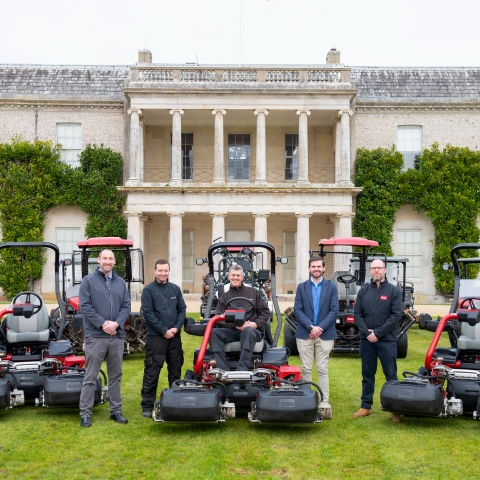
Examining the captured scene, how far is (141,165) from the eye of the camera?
26.4 m

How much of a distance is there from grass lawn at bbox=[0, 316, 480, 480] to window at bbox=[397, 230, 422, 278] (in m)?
20.8

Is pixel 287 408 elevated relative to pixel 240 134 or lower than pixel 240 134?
lower

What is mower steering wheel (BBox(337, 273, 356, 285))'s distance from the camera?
459 inches

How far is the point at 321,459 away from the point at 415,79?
26.1 m

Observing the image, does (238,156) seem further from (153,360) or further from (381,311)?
(153,360)

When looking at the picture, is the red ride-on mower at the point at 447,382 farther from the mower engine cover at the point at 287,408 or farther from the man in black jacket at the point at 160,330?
the man in black jacket at the point at 160,330

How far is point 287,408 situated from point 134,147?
2060 centimetres

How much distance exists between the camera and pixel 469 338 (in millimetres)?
7027

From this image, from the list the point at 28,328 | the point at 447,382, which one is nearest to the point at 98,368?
the point at 28,328

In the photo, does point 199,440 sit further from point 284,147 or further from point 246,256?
point 284,147

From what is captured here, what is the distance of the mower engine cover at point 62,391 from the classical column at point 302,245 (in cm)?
1867

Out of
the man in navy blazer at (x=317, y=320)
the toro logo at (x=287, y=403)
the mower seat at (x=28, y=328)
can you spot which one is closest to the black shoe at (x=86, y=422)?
the mower seat at (x=28, y=328)

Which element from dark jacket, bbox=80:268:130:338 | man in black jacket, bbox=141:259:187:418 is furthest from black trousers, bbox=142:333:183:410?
dark jacket, bbox=80:268:130:338

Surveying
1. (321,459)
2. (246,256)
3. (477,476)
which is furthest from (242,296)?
(246,256)
